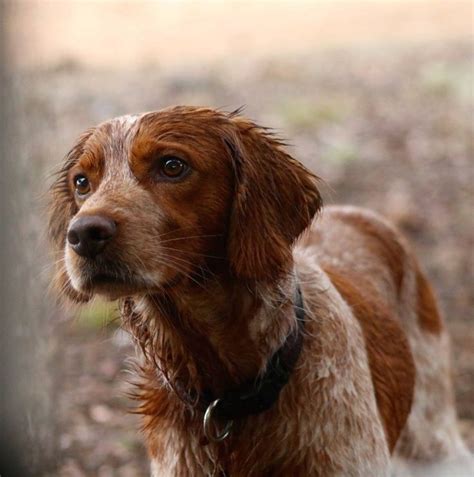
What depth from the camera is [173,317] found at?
153 inches

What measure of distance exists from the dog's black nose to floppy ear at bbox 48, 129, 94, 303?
17.4 inches

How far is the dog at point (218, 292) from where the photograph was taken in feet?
11.6

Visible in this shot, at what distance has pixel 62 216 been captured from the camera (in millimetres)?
4168

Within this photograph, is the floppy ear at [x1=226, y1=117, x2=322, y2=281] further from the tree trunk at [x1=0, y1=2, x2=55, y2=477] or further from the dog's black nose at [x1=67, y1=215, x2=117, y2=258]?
the tree trunk at [x1=0, y1=2, x2=55, y2=477]

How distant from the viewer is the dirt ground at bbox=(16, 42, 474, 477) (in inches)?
246

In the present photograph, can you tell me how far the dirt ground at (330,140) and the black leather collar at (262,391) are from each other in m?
1.75

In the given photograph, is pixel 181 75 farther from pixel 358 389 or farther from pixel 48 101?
pixel 358 389

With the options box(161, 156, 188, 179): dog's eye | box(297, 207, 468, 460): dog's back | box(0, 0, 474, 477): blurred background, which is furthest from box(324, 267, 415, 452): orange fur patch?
box(161, 156, 188, 179): dog's eye

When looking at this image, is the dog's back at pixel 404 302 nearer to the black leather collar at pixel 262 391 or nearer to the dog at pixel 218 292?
the dog at pixel 218 292

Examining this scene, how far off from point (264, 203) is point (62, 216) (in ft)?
2.86

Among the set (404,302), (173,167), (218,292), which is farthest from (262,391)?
(404,302)

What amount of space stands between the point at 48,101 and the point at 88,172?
6.10 m

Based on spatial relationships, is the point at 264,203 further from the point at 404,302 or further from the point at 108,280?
the point at 404,302

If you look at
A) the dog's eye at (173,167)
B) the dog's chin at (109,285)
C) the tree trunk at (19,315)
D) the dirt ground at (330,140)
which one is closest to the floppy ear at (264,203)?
the dog's eye at (173,167)
